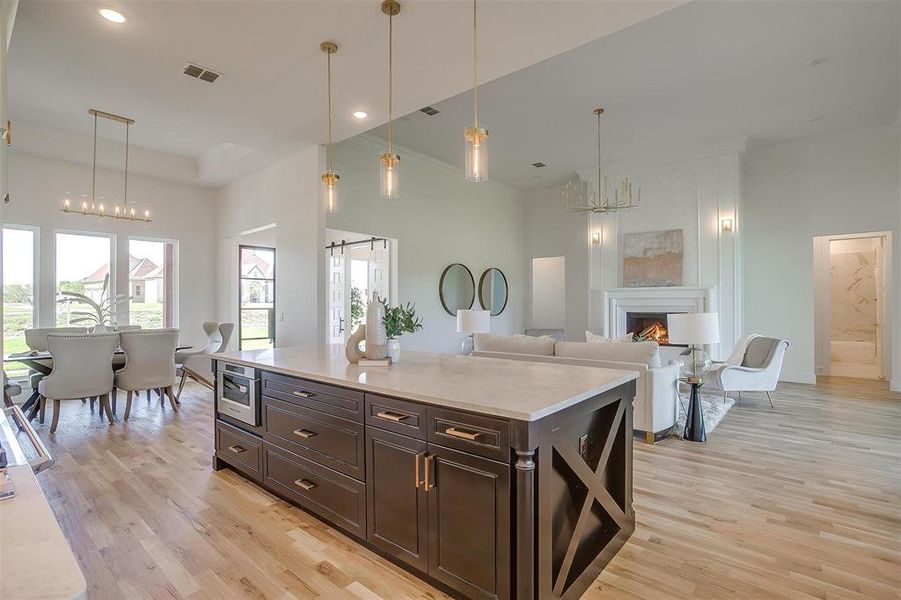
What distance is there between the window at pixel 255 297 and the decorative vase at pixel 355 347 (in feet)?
18.6

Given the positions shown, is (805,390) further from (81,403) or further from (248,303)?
(81,403)

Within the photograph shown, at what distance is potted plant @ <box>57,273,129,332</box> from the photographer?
5.50 meters

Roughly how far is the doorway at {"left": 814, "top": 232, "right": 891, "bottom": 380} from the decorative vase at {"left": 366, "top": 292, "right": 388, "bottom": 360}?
7550 mm

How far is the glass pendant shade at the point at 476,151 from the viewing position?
7.93ft

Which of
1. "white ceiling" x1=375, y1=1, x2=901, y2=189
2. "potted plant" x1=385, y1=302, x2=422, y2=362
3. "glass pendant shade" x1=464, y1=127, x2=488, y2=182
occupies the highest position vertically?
"white ceiling" x1=375, y1=1, x2=901, y2=189

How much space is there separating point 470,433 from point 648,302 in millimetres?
6325

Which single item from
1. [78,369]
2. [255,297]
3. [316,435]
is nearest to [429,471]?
[316,435]

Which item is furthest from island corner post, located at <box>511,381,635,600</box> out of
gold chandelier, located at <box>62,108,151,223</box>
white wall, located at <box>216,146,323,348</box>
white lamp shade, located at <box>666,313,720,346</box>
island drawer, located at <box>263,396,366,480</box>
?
gold chandelier, located at <box>62,108,151,223</box>

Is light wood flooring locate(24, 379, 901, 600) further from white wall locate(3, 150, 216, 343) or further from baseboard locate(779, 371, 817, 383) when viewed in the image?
white wall locate(3, 150, 216, 343)

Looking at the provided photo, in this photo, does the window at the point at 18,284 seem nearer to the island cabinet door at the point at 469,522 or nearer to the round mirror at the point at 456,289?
the round mirror at the point at 456,289

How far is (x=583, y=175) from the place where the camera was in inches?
315

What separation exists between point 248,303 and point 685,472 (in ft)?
23.1

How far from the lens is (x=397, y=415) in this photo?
81.5 inches

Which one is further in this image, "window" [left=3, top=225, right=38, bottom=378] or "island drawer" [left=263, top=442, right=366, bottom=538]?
"window" [left=3, top=225, right=38, bottom=378]
